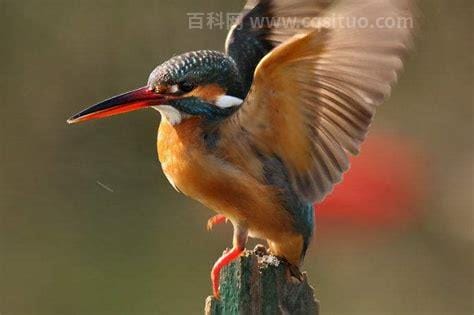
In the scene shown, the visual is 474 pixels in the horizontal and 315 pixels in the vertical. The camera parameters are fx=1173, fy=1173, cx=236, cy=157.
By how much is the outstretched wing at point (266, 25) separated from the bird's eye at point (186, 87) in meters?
0.28

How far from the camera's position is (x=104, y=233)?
19.4 feet

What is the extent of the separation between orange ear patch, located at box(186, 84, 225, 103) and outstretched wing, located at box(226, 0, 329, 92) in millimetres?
251

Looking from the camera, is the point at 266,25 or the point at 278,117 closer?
the point at 278,117

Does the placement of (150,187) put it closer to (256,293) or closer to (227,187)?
(227,187)

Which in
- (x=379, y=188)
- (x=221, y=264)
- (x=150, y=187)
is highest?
(x=221, y=264)

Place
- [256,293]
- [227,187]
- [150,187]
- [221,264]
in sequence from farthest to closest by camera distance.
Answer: [150,187]
[227,187]
[221,264]
[256,293]

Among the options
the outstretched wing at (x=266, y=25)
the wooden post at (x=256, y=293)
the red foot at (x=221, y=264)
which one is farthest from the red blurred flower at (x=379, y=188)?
the wooden post at (x=256, y=293)

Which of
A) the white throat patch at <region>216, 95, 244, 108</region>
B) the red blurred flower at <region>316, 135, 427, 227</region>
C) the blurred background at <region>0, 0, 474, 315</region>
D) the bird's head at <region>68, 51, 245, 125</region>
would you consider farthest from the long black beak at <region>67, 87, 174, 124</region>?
the red blurred flower at <region>316, 135, 427, 227</region>

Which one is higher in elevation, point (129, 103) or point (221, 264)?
point (129, 103)

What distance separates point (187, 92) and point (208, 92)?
0.05m

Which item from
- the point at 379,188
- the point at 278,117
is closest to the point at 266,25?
the point at 278,117

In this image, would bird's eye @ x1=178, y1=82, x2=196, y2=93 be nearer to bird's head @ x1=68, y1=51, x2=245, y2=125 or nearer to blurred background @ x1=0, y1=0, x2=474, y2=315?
bird's head @ x1=68, y1=51, x2=245, y2=125

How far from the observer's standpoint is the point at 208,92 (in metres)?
2.43

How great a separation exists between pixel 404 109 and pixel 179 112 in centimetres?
399
